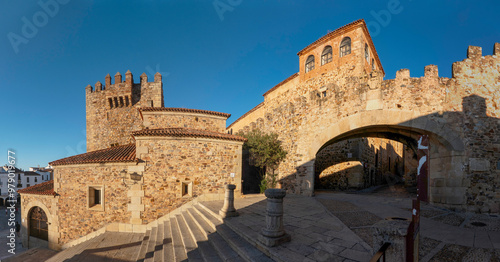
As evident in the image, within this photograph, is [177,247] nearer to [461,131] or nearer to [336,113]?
[336,113]

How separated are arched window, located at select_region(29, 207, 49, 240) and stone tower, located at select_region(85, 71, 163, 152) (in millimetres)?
7763

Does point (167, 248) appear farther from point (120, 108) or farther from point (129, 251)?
point (120, 108)

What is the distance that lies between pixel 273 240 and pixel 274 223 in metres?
0.30

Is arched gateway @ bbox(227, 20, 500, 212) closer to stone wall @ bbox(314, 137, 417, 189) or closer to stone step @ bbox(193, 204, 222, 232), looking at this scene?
stone wall @ bbox(314, 137, 417, 189)

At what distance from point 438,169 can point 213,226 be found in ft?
30.9

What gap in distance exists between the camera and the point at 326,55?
13383 mm

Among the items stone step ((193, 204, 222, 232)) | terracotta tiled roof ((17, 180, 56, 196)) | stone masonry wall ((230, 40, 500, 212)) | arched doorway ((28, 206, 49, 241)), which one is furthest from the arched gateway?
arched doorway ((28, 206, 49, 241))

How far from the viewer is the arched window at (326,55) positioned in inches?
519

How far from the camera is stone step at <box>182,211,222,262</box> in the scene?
14.7ft

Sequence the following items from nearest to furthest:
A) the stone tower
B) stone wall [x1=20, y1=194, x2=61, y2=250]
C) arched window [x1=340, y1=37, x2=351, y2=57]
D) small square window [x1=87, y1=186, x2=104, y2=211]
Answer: small square window [x1=87, y1=186, x2=104, y2=211] → stone wall [x1=20, y1=194, x2=61, y2=250] → arched window [x1=340, y1=37, x2=351, y2=57] → the stone tower

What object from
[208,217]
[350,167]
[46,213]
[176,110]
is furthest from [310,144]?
[46,213]

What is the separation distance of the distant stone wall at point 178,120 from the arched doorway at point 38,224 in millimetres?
8013

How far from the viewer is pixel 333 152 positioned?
14797 millimetres

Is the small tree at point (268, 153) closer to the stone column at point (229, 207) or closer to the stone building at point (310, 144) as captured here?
the stone building at point (310, 144)
